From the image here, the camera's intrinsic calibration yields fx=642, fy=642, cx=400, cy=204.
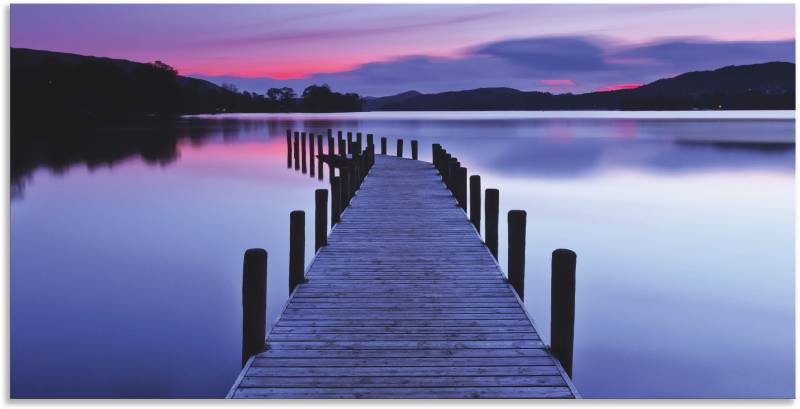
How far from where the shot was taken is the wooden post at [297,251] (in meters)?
6.17

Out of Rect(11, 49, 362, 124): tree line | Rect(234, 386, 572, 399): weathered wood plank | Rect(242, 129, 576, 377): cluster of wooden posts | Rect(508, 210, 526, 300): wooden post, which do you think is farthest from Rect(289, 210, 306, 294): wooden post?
Rect(11, 49, 362, 124): tree line

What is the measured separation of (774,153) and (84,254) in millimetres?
26958

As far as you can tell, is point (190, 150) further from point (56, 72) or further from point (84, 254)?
point (56, 72)

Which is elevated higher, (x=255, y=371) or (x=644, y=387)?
(x=255, y=371)

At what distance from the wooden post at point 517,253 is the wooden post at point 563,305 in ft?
4.50

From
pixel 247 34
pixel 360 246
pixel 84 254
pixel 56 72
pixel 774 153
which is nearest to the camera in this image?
pixel 360 246

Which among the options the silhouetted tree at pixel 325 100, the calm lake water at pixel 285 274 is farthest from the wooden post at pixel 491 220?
the silhouetted tree at pixel 325 100

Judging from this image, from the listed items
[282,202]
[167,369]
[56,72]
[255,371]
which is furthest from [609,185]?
[56,72]

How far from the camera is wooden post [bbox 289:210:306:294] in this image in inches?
243

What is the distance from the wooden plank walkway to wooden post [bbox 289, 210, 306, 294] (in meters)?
0.13

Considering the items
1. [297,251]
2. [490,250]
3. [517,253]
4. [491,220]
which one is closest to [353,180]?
[491,220]

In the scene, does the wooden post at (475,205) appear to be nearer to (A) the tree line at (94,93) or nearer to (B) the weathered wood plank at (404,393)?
(B) the weathered wood plank at (404,393)

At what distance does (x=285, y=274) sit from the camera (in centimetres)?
1021

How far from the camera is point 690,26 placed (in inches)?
462
